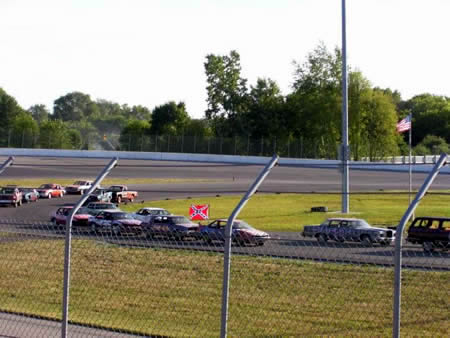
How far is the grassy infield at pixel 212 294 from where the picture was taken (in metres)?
10.0

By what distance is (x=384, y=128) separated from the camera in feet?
277

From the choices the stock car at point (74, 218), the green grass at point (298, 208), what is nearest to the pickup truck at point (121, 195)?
the green grass at point (298, 208)

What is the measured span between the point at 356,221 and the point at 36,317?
50.5 ft

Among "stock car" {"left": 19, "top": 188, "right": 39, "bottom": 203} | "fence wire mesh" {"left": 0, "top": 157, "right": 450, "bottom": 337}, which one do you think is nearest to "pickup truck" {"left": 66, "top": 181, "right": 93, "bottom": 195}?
"stock car" {"left": 19, "top": 188, "right": 39, "bottom": 203}

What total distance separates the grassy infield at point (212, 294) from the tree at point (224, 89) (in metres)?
78.0

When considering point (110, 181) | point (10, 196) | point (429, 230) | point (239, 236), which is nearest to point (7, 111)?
point (110, 181)

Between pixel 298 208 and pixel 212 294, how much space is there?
22.9 meters

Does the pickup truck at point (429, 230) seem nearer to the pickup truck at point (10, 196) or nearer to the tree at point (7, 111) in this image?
the pickup truck at point (10, 196)

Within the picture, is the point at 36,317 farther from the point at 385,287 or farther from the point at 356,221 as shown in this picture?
the point at 356,221

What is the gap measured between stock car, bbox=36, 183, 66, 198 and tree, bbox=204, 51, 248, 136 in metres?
49.3

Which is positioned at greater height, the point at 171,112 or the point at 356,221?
the point at 171,112

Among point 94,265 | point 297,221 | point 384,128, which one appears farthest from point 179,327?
point 384,128

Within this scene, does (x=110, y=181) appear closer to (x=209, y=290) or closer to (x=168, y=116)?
(x=209, y=290)

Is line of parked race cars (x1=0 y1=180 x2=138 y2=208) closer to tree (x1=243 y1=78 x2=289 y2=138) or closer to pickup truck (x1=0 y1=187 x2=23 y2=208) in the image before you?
pickup truck (x1=0 y1=187 x2=23 y2=208)
